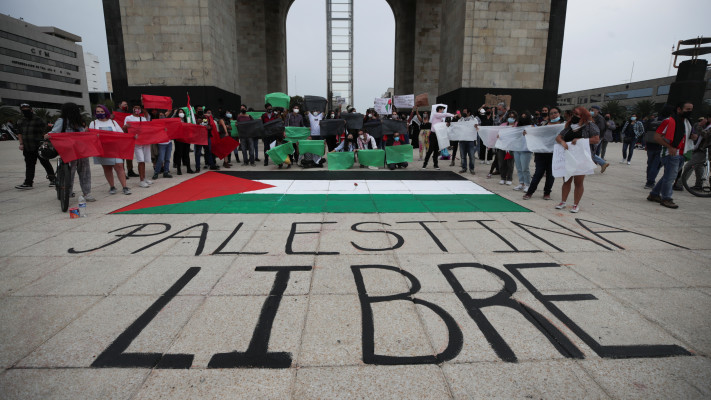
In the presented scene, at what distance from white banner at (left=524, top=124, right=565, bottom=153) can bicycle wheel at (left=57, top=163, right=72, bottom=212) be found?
28.2 ft

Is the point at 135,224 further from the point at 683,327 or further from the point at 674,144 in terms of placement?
the point at 674,144

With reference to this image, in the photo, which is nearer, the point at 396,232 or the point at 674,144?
the point at 396,232

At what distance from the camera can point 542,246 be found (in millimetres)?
4449

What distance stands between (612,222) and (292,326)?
5452 mm

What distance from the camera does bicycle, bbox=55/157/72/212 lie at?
5.99 metres

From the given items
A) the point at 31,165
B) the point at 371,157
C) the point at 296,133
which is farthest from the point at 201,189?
the point at 371,157

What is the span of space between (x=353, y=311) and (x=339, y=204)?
3.85 meters

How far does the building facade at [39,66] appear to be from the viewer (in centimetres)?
6856

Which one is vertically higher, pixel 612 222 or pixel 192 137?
pixel 192 137

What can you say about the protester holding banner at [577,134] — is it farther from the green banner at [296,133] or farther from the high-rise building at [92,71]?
the high-rise building at [92,71]

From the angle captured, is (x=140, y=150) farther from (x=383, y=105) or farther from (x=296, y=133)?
(x=383, y=105)

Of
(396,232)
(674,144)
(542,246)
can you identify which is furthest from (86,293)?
(674,144)

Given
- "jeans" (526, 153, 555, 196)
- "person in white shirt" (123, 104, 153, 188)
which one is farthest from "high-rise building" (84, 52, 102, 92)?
"jeans" (526, 153, 555, 196)

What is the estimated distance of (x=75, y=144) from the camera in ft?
20.2
